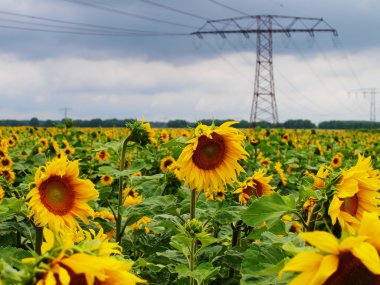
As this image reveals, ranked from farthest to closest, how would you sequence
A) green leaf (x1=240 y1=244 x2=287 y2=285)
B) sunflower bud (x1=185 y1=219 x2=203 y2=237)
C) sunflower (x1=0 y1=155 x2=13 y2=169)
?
sunflower (x1=0 y1=155 x2=13 y2=169), sunflower bud (x1=185 y1=219 x2=203 y2=237), green leaf (x1=240 y1=244 x2=287 y2=285)

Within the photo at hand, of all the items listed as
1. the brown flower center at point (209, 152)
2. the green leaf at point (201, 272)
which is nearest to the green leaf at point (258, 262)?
the green leaf at point (201, 272)

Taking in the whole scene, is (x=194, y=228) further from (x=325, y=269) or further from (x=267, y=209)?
(x=325, y=269)

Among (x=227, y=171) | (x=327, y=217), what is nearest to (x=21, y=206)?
(x=227, y=171)

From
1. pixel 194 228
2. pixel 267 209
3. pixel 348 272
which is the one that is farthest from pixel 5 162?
pixel 348 272

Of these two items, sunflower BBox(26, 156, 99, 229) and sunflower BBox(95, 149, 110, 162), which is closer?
sunflower BBox(26, 156, 99, 229)

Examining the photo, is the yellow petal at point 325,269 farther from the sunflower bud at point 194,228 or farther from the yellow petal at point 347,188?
the sunflower bud at point 194,228

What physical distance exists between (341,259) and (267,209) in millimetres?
773

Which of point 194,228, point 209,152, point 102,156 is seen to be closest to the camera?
point 194,228

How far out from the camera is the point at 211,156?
10.0ft

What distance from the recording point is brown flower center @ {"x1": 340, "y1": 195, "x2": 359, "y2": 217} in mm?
2026

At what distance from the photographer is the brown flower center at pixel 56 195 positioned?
2535 mm

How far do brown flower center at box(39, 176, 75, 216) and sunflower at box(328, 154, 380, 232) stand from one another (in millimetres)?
1279

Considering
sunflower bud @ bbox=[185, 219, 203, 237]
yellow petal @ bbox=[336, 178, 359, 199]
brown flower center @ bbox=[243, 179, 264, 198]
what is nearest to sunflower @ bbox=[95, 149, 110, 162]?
brown flower center @ bbox=[243, 179, 264, 198]

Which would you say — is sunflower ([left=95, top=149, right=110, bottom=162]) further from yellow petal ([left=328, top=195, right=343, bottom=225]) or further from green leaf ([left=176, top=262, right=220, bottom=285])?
yellow petal ([left=328, top=195, right=343, bottom=225])
